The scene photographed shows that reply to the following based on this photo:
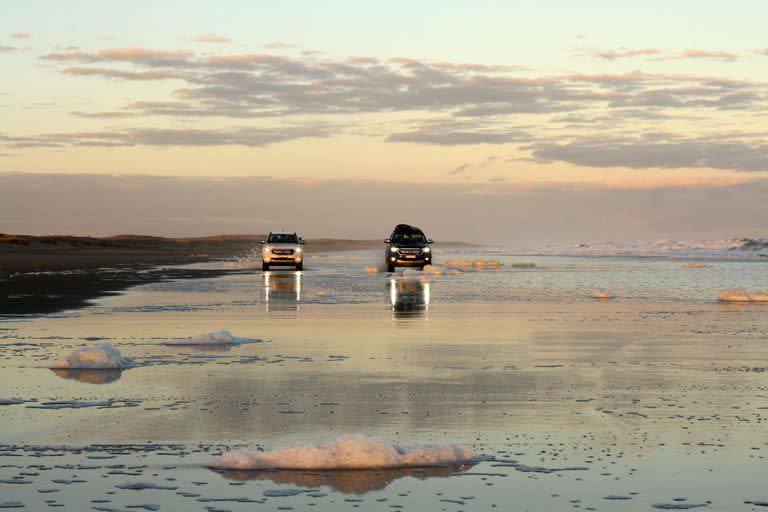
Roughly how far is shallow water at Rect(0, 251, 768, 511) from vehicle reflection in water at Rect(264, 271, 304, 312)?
318 cm

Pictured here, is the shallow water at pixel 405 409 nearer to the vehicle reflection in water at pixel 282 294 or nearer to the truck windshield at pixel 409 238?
the vehicle reflection in water at pixel 282 294

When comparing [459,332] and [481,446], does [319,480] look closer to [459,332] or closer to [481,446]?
[481,446]

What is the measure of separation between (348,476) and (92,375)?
238 inches

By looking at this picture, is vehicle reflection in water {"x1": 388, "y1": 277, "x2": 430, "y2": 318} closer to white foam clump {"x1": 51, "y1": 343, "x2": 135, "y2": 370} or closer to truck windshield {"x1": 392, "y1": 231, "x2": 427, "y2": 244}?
truck windshield {"x1": 392, "y1": 231, "x2": 427, "y2": 244}

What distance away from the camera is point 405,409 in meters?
10.2

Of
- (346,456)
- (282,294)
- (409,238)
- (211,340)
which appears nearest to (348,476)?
(346,456)

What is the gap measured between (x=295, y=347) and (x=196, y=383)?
156 inches

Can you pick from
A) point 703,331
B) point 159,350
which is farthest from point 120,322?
point 703,331

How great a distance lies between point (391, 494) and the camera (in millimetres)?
6945

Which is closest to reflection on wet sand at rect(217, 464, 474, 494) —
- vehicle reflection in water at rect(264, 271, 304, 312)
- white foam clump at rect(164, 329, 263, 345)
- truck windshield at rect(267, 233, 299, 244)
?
white foam clump at rect(164, 329, 263, 345)

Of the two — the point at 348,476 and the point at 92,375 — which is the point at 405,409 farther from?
the point at 92,375

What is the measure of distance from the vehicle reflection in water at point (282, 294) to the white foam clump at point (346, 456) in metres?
16.1

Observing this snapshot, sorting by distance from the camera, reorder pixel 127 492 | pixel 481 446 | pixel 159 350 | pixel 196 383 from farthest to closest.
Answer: pixel 159 350 → pixel 196 383 → pixel 481 446 → pixel 127 492

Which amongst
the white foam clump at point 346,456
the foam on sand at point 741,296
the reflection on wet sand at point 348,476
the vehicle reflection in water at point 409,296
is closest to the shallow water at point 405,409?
the reflection on wet sand at point 348,476
